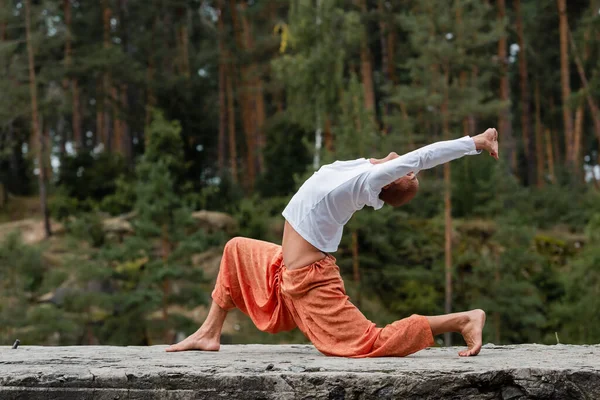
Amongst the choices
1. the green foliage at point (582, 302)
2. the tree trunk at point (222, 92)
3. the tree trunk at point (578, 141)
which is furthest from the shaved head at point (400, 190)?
the tree trunk at point (578, 141)

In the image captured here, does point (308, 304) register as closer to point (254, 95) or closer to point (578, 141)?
point (254, 95)

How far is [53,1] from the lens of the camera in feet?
77.7

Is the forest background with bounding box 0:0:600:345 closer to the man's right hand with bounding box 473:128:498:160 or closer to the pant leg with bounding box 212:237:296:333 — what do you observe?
the pant leg with bounding box 212:237:296:333

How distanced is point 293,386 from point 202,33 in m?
27.6

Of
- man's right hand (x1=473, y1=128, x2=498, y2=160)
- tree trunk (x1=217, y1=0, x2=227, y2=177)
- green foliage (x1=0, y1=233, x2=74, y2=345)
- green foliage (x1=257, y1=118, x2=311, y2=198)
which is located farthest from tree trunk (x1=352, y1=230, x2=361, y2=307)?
man's right hand (x1=473, y1=128, x2=498, y2=160)

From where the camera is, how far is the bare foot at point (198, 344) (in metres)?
5.01

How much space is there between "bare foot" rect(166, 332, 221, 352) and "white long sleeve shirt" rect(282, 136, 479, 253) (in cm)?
88

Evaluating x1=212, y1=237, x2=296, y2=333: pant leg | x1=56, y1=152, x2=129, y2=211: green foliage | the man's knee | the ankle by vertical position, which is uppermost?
x1=56, y1=152, x2=129, y2=211: green foliage

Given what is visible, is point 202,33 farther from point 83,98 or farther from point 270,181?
point 270,181

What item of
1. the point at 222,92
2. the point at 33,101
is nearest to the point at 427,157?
the point at 33,101

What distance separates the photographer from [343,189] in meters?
Answer: 4.64

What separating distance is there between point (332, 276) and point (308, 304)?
0.21 metres

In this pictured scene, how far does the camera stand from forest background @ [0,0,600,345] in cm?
1670

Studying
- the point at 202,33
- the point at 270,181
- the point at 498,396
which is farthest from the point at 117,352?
the point at 202,33
